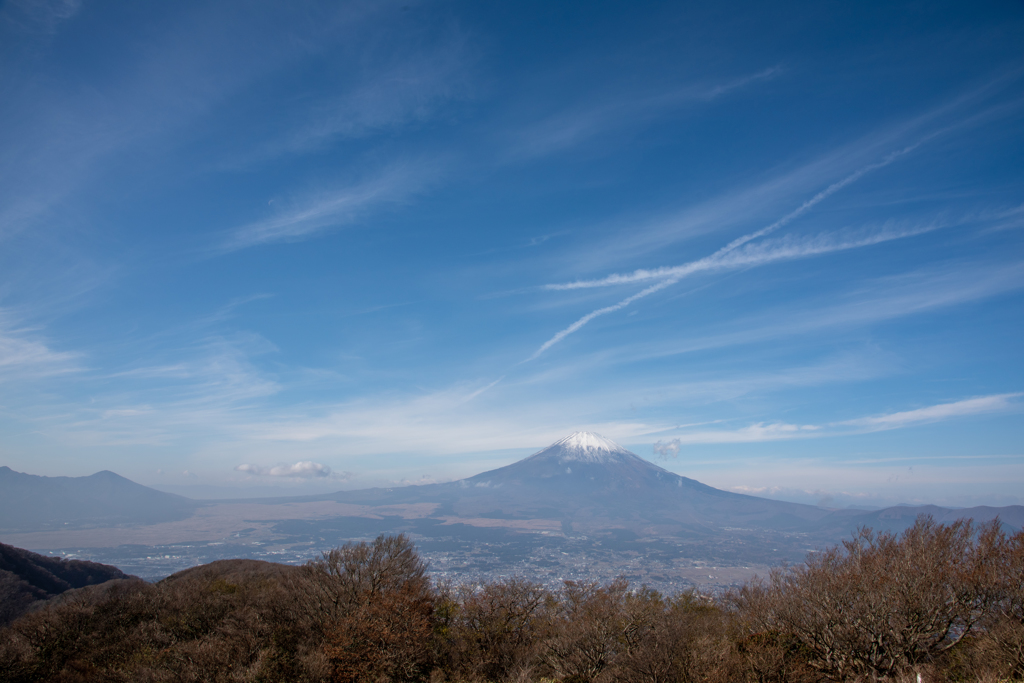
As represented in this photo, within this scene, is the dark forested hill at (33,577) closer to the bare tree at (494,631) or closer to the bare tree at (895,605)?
the bare tree at (494,631)

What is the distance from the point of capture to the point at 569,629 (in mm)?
34031

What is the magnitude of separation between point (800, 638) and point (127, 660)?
1865 inches

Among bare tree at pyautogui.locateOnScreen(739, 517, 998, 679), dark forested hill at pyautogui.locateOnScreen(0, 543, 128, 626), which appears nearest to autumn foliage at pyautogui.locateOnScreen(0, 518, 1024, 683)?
bare tree at pyautogui.locateOnScreen(739, 517, 998, 679)

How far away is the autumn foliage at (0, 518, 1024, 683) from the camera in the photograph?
27.1m

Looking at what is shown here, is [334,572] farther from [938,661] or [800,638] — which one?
[938,661]

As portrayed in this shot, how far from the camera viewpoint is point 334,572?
4116cm

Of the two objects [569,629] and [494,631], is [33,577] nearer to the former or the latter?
[494,631]

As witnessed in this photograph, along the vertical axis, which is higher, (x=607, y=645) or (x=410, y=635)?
(x=410, y=635)

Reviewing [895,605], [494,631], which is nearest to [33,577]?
[494,631]

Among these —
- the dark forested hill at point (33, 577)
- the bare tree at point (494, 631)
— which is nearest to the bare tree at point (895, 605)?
the bare tree at point (494, 631)

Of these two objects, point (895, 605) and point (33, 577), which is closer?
point (895, 605)

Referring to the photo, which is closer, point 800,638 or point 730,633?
point 800,638

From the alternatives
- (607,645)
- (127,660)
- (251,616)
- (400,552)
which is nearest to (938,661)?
(607,645)

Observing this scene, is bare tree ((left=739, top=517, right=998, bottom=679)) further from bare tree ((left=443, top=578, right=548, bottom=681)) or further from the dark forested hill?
the dark forested hill
